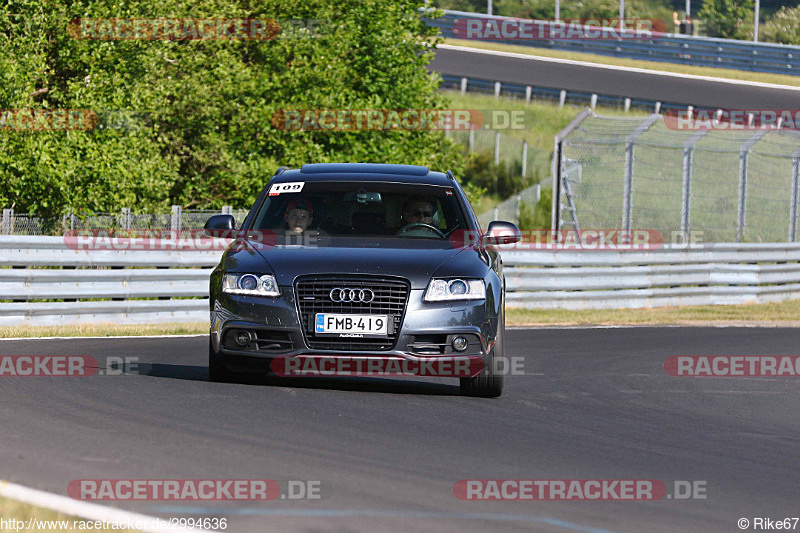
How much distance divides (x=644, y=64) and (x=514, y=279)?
26.7 m

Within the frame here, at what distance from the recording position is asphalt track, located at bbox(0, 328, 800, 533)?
531cm

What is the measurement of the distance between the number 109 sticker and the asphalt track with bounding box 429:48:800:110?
97.4 ft

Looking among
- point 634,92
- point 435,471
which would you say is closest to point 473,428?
point 435,471

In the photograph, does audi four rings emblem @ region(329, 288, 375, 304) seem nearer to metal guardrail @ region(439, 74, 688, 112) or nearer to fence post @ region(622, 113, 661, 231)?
fence post @ region(622, 113, 661, 231)

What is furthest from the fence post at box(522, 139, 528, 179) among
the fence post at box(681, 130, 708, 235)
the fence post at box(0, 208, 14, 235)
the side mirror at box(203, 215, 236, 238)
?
the side mirror at box(203, 215, 236, 238)

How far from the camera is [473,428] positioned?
7680 millimetres

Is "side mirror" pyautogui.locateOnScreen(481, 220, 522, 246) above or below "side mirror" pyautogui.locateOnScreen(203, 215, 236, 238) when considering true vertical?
below

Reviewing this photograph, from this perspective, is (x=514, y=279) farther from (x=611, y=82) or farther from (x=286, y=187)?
(x=611, y=82)

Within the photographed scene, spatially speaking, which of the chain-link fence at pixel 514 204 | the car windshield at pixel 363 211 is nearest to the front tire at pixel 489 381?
the car windshield at pixel 363 211

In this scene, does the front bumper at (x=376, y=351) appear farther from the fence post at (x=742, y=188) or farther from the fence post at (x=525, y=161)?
the fence post at (x=525, y=161)

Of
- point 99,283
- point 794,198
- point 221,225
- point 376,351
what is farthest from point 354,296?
point 794,198

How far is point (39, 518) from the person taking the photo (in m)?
4.86

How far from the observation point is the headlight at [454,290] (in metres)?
8.78

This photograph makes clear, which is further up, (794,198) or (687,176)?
(687,176)
